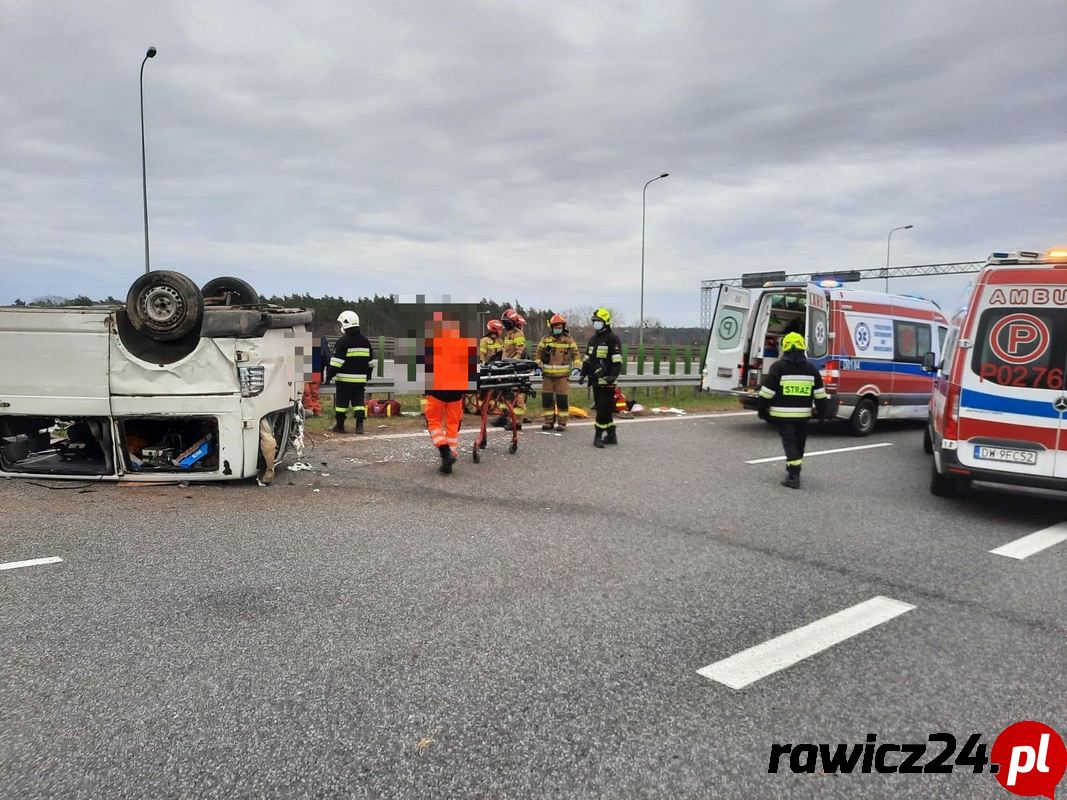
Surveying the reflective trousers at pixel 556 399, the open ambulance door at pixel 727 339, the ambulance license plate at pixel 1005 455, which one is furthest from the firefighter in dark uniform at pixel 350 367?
the ambulance license plate at pixel 1005 455

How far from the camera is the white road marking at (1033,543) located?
17.6 ft

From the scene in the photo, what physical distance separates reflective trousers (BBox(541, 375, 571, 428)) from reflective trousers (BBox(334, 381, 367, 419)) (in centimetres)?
283

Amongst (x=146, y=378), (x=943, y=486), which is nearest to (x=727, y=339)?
(x=943, y=486)

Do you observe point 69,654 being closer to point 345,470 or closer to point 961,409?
point 345,470

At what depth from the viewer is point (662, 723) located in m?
2.84

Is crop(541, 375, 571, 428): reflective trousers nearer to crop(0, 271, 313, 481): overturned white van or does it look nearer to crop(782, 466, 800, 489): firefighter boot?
crop(782, 466, 800, 489): firefighter boot

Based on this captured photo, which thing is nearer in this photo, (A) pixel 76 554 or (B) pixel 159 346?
(A) pixel 76 554

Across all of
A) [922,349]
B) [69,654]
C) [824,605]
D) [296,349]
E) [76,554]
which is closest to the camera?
[69,654]

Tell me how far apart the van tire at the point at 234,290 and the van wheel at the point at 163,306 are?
1.31 m

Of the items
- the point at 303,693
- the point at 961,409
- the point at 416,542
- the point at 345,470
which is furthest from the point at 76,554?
the point at 961,409

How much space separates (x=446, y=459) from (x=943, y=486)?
512 centimetres

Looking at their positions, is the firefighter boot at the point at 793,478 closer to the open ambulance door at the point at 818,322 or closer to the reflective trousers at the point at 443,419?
Result: the reflective trousers at the point at 443,419

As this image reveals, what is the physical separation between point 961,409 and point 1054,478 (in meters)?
0.90

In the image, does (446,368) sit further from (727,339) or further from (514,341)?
(727,339)
